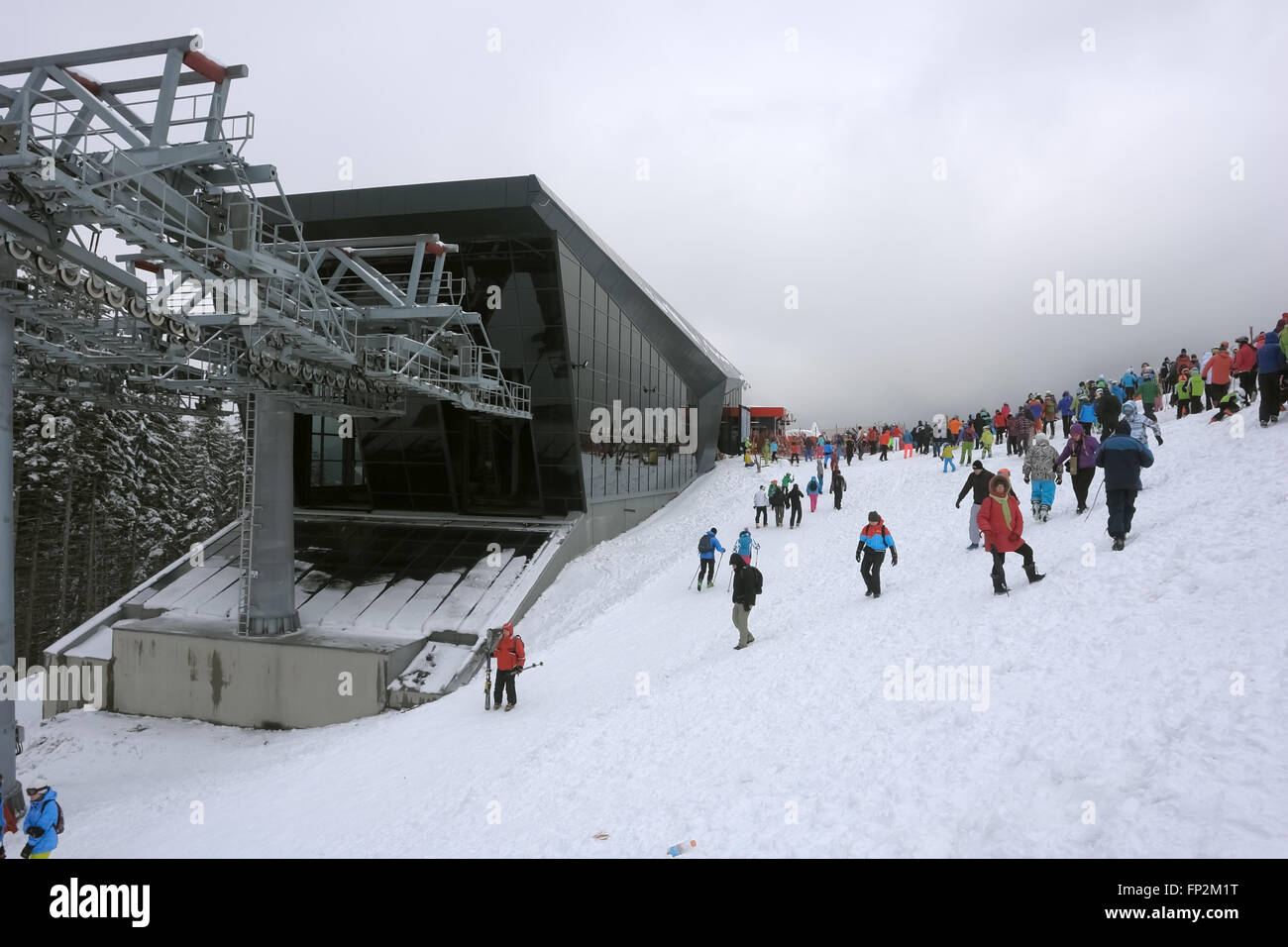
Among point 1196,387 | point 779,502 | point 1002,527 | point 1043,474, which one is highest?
point 1196,387

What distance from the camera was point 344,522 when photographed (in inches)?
1009

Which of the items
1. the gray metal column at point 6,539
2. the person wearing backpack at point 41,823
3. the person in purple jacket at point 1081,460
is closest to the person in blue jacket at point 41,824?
the person wearing backpack at point 41,823

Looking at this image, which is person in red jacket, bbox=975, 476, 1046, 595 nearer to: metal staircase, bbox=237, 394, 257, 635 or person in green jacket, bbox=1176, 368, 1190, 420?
person in green jacket, bbox=1176, 368, 1190, 420

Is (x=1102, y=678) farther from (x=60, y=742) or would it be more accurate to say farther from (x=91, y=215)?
(x=60, y=742)

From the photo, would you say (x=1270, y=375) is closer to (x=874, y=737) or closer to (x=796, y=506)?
(x=874, y=737)

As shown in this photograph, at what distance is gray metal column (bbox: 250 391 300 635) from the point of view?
17875 millimetres

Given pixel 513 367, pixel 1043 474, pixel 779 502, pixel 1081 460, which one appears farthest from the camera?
pixel 513 367

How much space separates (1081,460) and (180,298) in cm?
1701

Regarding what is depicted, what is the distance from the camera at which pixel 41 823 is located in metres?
7.23

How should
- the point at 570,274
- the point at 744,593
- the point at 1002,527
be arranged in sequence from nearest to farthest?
the point at 1002,527 < the point at 744,593 < the point at 570,274

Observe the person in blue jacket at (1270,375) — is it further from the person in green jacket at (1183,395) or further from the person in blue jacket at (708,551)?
the person in blue jacket at (708,551)

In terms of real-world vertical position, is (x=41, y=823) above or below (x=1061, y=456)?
below

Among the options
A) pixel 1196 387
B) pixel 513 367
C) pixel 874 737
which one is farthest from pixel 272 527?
pixel 1196 387
